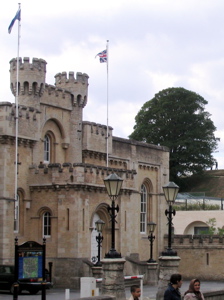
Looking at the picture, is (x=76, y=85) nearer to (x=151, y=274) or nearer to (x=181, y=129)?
(x=151, y=274)

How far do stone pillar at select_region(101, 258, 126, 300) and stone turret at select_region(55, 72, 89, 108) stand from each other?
20.7 m

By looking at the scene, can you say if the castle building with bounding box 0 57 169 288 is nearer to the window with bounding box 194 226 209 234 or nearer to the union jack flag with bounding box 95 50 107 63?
the union jack flag with bounding box 95 50 107 63

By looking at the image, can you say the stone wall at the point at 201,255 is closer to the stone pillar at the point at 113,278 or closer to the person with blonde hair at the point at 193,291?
the stone pillar at the point at 113,278

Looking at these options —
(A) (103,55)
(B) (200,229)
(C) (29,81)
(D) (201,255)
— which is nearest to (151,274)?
(D) (201,255)

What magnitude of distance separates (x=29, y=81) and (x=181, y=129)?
122ft

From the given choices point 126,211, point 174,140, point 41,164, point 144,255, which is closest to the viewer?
point 41,164

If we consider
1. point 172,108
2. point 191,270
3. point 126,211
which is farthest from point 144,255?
point 172,108

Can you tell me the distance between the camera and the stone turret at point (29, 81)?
1437 inches

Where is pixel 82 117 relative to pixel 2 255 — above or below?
above

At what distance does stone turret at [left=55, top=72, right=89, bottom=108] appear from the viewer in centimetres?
3994

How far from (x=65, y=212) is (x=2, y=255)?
3688 millimetres

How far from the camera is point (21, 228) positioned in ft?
117

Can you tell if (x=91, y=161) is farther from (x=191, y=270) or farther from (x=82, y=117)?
(x=191, y=270)

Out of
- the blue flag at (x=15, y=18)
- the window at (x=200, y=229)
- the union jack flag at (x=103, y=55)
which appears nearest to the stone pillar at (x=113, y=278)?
the blue flag at (x=15, y=18)
